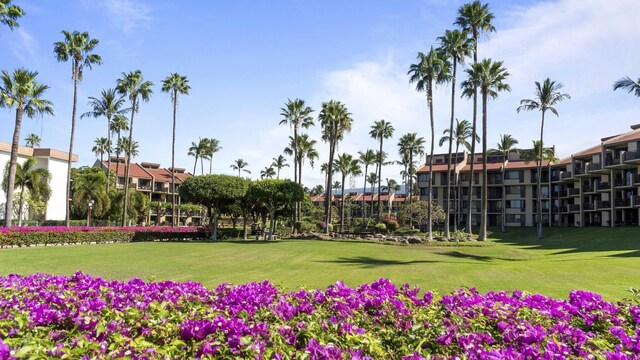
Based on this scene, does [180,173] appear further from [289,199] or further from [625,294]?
[625,294]

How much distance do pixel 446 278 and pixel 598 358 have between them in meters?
12.8

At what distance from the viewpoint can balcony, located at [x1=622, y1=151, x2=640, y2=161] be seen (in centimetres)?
5054

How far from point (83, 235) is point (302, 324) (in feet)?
126

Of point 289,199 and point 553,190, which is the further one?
point 553,190

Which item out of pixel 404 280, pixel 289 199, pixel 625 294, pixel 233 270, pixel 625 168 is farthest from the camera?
pixel 625 168

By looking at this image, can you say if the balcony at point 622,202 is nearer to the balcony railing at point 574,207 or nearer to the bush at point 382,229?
the balcony railing at point 574,207

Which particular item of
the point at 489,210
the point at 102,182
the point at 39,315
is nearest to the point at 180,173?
the point at 102,182

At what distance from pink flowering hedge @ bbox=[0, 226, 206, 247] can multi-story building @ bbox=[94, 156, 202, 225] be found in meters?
40.5

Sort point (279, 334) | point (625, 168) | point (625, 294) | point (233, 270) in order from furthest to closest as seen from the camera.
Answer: point (625, 168) → point (233, 270) → point (625, 294) → point (279, 334)

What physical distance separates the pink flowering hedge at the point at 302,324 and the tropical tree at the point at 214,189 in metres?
38.2

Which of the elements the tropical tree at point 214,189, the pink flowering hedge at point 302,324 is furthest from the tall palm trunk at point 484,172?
the pink flowering hedge at point 302,324

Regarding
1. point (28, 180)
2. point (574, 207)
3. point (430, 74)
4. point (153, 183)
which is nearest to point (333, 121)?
point (430, 74)

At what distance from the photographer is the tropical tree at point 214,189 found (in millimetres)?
43562

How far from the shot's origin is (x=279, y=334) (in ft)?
12.2
